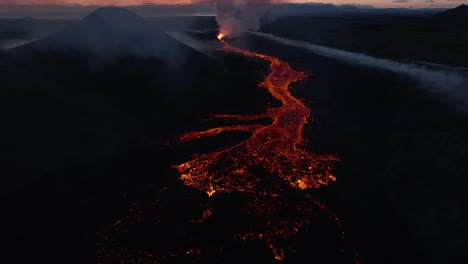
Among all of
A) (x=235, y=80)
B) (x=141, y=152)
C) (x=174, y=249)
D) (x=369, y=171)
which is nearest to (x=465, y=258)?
(x=369, y=171)

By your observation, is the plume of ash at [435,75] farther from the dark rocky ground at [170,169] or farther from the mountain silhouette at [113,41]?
the mountain silhouette at [113,41]

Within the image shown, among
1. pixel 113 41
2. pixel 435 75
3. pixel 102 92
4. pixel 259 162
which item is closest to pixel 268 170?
pixel 259 162

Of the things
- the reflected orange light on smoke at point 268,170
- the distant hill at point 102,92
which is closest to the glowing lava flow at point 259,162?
the reflected orange light on smoke at point 268,170

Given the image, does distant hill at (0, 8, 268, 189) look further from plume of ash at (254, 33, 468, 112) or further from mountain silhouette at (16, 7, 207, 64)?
plume of ash at (254, 33, 468, 112)

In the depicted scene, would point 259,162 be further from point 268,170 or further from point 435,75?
point 435,75

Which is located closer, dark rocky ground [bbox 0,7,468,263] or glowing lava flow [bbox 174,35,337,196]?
dark rocky ground [bbox 0,7,468,263]

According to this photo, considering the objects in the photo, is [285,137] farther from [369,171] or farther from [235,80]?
[235,80]

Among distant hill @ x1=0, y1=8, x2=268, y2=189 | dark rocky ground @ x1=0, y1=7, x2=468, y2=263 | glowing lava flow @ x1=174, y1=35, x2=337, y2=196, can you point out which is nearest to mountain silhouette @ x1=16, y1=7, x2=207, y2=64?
distant hill @ x1=0, y1=8, x2=268, y2=189
